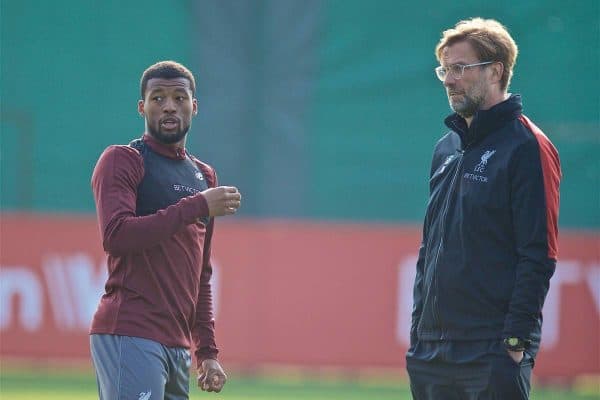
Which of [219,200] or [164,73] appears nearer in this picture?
[219,200]

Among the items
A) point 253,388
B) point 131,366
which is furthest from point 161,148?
point 253,388

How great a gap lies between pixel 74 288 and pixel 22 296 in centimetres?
57

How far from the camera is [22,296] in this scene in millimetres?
12805

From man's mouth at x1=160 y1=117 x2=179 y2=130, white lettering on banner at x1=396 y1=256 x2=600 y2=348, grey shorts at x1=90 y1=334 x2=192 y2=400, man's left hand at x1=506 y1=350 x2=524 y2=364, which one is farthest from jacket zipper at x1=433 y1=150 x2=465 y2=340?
white lettering on banner at x1=396 y1=256 x2=600 y2=348

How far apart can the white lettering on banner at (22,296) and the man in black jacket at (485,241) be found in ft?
26.1

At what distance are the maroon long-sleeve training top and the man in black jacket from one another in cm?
104

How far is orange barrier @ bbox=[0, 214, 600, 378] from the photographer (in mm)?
12328

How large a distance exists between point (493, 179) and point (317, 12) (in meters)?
10.6

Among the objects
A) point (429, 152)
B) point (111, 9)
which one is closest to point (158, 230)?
Result: point (429, 152)

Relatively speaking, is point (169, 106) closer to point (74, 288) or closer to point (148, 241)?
point (148, 241)

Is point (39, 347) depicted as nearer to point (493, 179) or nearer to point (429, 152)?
point (429, 152)

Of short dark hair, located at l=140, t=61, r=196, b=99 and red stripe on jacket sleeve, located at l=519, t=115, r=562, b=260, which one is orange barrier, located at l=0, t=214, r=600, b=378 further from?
red stripe on jacket sleeve, located at l=519, t=115, r=562, b=260

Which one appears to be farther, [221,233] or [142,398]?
[221,233]

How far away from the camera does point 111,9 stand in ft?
51.7
